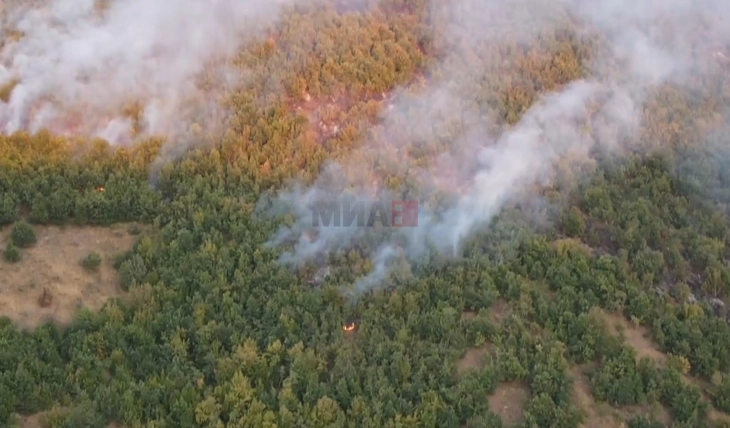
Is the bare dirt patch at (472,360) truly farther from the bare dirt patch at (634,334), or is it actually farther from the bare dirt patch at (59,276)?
the bare dirt patch at (59,276)

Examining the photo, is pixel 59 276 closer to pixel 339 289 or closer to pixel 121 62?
pixel 339 289

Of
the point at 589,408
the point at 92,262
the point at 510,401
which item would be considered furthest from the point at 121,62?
the point at 589,408

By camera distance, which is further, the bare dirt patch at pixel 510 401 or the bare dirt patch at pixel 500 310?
the bare dirt patch at pixel 500 310

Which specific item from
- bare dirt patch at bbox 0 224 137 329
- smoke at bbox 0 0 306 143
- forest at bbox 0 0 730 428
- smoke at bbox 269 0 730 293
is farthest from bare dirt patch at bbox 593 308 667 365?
smoke at bbox 0 0 306 143

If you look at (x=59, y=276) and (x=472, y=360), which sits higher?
(x=59, y=276)

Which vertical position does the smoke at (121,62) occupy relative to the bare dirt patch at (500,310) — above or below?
above

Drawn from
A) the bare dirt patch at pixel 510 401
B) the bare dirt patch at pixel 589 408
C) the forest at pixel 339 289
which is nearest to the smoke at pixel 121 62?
the forest at pixel 339 289
